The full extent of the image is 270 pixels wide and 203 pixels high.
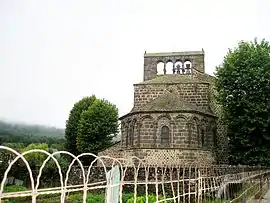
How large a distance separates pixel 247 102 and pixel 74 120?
30042 mm

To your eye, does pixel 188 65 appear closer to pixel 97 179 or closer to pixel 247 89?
pixel 247 89

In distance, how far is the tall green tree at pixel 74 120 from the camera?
167 ft

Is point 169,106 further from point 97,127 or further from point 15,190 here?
point 97,127

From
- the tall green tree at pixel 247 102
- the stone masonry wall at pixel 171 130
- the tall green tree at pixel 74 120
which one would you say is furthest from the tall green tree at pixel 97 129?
the tall green tree at pixel 247 102

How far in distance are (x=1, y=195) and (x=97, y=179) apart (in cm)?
2066

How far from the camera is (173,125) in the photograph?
2802 centimetres

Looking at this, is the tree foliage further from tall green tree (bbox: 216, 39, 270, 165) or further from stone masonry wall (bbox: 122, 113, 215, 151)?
tall green tree (bbox: 216, 39, 270, 165)

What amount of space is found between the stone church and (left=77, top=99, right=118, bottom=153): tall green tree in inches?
405

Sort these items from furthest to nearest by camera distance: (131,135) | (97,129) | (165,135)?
(97,129), (131,135), (165,135)

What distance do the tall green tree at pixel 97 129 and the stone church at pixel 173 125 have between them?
10297 mm

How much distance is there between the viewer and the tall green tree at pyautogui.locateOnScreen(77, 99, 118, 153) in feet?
140

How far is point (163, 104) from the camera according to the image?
1160 inches

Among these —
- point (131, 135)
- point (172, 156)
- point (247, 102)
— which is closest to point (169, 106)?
point (131, 135)

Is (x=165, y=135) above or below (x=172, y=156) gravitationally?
above
